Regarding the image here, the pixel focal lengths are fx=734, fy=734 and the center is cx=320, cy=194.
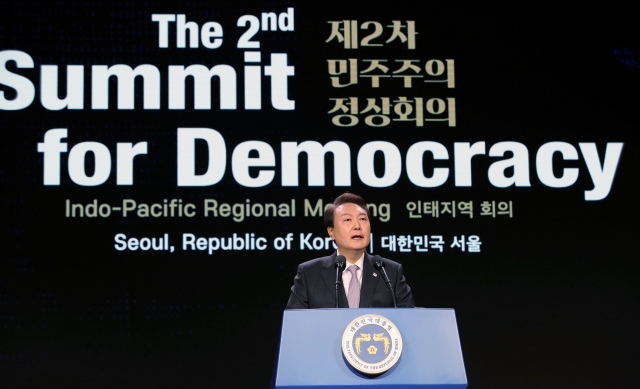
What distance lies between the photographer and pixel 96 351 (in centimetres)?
421

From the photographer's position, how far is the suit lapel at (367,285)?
2.69 meters

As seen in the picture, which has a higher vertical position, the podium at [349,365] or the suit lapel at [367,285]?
the suit lapel at [367,285]

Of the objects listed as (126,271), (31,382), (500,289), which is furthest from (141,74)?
(500,289)

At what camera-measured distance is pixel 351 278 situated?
9.30 ft

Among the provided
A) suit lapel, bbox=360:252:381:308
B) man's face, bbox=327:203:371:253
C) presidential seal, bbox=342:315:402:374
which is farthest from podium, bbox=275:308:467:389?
man's face, bbox=327:203:371:253

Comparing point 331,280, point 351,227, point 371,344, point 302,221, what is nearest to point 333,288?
point 331,280

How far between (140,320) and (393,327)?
2.54 meters

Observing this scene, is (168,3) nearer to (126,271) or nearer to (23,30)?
(23,30)

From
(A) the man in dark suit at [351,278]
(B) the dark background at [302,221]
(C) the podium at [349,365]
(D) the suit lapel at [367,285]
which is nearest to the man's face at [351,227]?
(A) the man in dark suit at [351,278]

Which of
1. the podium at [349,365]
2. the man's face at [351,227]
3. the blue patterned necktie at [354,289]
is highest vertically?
the man's face at [351,227]

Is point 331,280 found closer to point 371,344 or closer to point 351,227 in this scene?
point 351,227


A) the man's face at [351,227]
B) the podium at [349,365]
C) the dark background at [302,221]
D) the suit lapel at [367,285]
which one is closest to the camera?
the podium at [349,365]

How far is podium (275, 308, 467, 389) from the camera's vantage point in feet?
6.57

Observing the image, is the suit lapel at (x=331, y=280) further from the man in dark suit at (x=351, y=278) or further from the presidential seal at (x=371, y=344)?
the presidential seal at (x=371, y=344)
